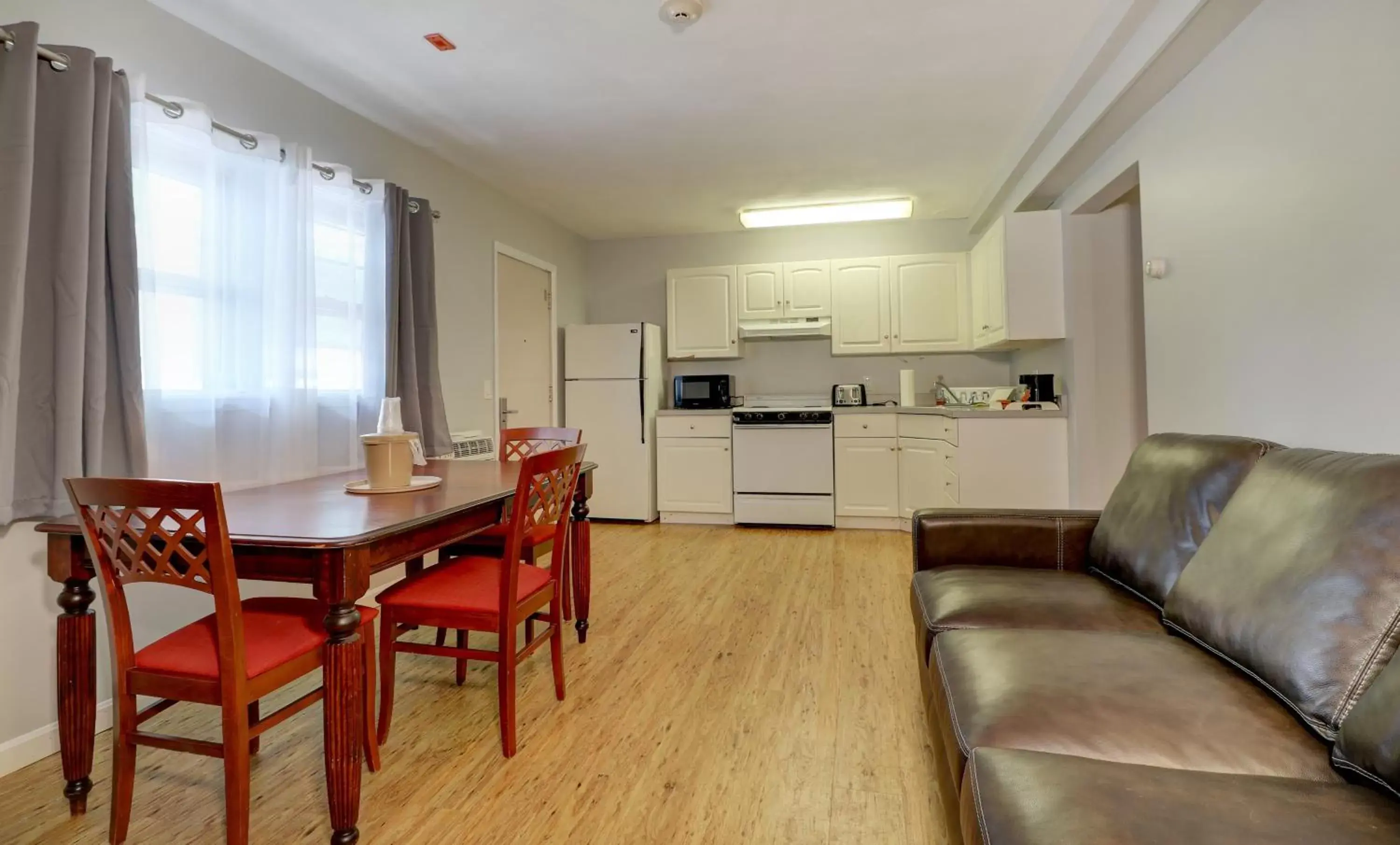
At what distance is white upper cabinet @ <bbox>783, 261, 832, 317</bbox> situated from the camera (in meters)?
4.93

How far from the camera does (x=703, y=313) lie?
515cm

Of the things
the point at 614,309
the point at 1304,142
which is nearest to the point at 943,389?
the point at 614,309

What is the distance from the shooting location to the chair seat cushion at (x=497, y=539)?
91.0 inches

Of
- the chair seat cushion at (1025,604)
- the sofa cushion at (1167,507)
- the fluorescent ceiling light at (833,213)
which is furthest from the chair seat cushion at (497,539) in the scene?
the fluorescent ceiling light at (833,213)

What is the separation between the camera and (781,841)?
139 cm

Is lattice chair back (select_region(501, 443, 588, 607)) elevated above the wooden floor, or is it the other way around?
lattice chair back (select_region(501, 443, 588, 607))

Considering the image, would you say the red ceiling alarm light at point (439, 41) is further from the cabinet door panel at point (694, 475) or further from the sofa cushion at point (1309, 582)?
the cabinet door panel at point (694, 475)

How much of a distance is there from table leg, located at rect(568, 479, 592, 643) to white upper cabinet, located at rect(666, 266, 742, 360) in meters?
2.84

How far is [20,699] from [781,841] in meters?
2.11

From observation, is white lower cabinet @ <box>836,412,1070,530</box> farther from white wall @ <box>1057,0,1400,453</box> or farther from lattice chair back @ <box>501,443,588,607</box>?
lattice chair back @ <box>501,443,588,607</box>

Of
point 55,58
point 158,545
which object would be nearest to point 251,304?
point 55,58

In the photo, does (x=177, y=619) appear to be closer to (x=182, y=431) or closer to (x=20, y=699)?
(x=20, y=699)

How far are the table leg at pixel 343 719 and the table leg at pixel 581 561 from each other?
1.15m

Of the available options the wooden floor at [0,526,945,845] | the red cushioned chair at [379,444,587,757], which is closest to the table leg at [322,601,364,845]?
the wooden floor at [0,526,945,845]
